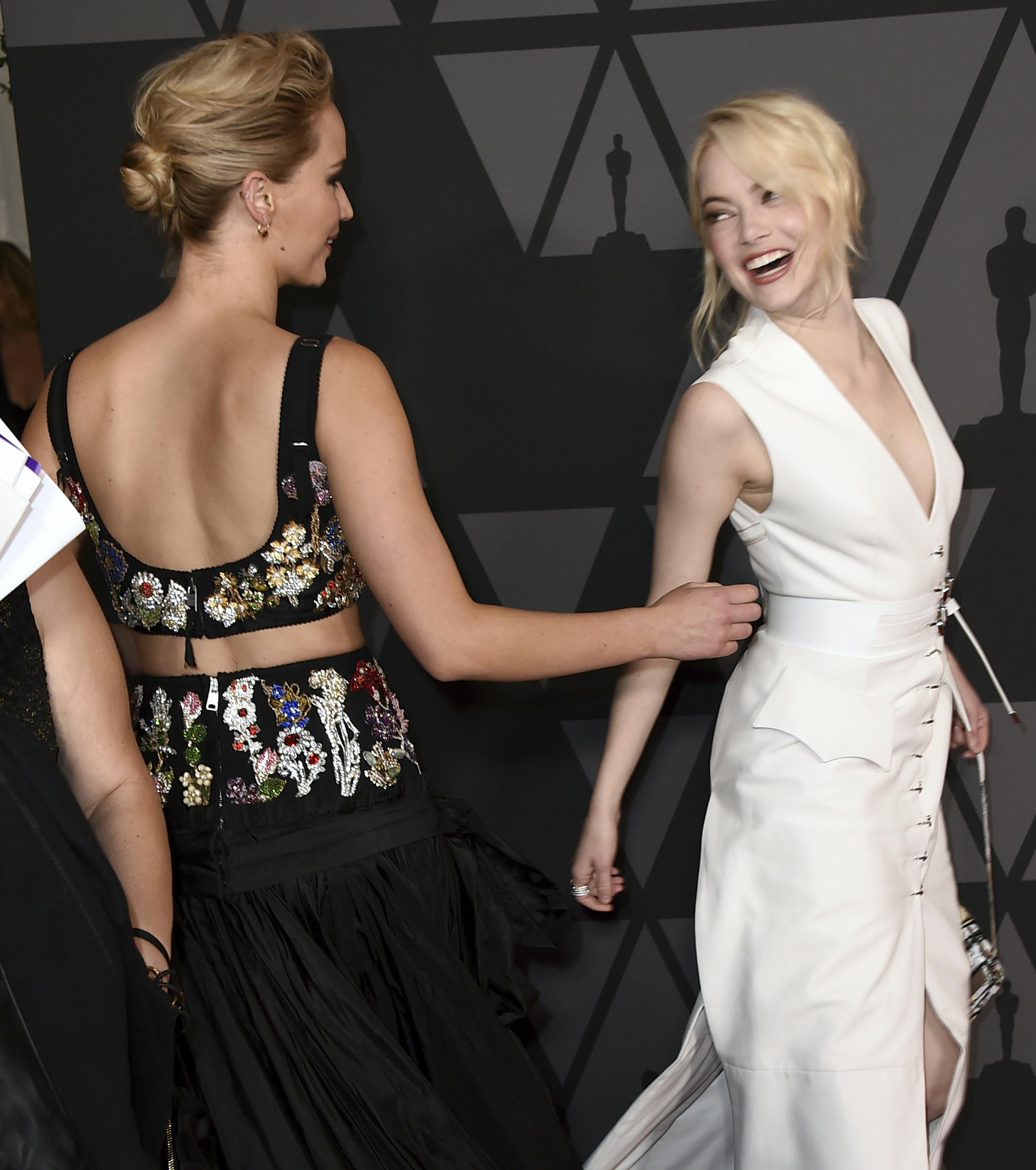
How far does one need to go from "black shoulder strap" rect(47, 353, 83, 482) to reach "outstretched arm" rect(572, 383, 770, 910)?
0.81m

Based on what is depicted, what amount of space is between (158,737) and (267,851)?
22 cm

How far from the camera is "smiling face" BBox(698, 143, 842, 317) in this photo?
1.63m

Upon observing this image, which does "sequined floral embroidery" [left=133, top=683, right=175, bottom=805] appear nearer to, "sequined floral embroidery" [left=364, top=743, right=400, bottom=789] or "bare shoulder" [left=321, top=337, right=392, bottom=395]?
"sequined floral embroidery" [left=364, top=743, right=400, bottom=789]

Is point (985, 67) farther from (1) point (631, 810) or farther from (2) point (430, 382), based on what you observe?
(1) point (631, 810)

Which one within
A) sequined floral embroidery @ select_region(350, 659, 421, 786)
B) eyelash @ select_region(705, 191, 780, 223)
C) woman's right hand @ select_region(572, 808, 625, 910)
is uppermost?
eyelash @ select_region(705, 191, 780, 223)

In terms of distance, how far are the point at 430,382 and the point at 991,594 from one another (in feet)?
3.49

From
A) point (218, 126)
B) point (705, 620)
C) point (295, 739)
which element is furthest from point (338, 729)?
point (218, 126)

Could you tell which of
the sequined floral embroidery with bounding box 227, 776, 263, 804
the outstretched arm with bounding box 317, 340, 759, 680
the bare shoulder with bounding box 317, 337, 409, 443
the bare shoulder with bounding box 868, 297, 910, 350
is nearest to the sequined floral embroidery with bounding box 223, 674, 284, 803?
the sequined floral embroidery with bounding box 227, 776, 263, 804

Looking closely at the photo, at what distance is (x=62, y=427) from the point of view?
1.51m

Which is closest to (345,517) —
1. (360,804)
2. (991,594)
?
(360,804)

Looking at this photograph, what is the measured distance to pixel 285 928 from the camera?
1.42 metres

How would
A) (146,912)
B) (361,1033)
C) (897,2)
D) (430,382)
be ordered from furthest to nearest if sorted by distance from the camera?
(430,382) → (897,2) → (361,1033) → (146,912)

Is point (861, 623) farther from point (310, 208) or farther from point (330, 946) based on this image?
point (310, 208)

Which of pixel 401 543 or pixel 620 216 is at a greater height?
pixel 620 216
